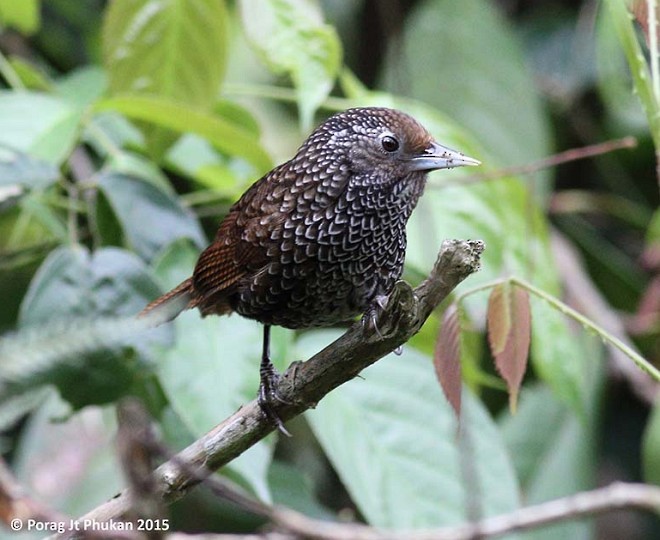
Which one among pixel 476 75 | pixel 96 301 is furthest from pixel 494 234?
pixel 476 75

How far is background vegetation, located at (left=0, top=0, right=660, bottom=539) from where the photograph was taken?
2.32 metres

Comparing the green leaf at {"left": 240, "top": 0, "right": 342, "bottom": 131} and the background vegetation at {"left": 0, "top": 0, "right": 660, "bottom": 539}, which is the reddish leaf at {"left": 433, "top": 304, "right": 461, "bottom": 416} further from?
the green leaf at {"left": 240, "top": 0, "right": 342, "bottom": 131}

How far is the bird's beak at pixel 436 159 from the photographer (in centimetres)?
194

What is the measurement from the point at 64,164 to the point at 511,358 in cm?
169

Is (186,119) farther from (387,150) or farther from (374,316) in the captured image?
(374,316)

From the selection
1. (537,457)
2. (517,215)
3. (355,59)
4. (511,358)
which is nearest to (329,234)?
(511,358)

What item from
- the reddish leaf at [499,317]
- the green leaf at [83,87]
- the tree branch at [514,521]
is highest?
the tree branch at [514,521]

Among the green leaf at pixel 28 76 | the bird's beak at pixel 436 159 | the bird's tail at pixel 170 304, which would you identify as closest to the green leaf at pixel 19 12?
the green leaf at pixel 28 76

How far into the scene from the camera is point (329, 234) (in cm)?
192

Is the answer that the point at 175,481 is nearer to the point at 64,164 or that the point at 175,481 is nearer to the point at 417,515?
the point at 417,515

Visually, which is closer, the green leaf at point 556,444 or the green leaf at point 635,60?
the green leaf at point 635,60

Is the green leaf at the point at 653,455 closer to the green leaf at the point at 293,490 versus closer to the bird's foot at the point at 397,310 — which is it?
the green leaf at the point at 293,490

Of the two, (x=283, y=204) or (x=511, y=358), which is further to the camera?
(x=283, y=204)

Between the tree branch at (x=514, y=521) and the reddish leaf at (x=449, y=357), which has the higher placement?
the tree branch at (x=514, y=521)
